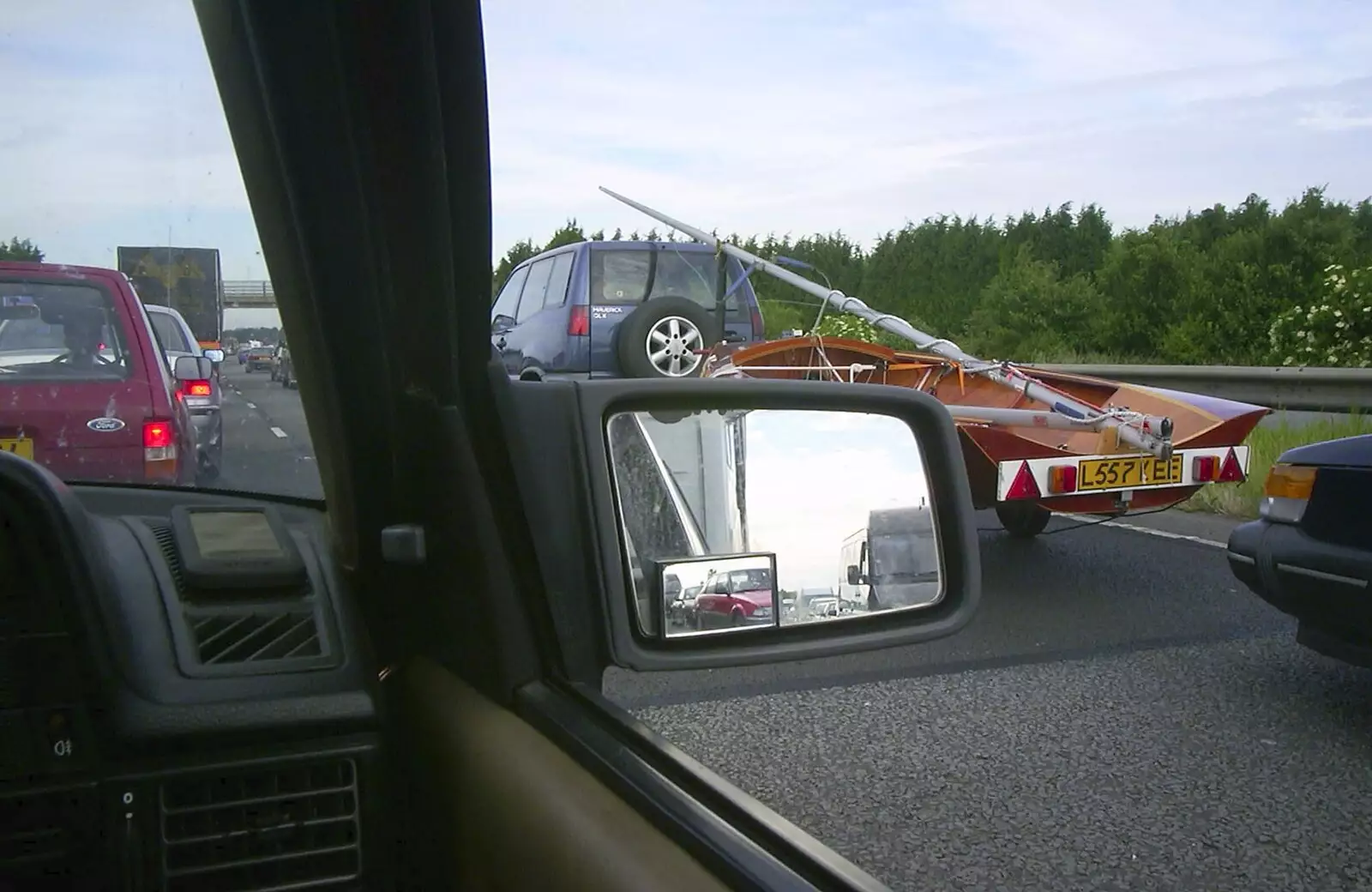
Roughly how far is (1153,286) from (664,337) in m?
11.9

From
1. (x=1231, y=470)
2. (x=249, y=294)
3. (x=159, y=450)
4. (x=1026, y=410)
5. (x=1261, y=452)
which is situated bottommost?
(x=1261, y=452)

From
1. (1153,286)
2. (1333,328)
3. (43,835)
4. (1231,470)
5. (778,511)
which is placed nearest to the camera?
(43,835)

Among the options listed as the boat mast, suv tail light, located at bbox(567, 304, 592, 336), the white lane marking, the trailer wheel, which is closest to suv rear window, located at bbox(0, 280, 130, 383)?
the boat mast

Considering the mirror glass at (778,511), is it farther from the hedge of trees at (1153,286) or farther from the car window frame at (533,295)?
the hedge of trees at (1153,286)

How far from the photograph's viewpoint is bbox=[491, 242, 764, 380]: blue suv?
1005cm

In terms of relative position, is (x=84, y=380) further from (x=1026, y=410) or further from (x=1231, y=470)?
(x=1231, y=470)

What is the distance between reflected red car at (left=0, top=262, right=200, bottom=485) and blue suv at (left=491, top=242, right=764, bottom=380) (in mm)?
8119

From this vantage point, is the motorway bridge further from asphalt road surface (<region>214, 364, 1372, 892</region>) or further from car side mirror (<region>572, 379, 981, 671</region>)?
car side mirror (<region>572, 379, 981, 671</region>)

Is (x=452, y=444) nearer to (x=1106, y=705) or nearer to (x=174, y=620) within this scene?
(x=174, y=620)

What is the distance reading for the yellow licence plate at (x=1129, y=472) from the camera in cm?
635

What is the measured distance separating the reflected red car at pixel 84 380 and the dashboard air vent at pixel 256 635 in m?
0.30

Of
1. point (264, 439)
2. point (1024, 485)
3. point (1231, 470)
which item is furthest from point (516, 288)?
point (264, 439)

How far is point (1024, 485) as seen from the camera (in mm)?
6238

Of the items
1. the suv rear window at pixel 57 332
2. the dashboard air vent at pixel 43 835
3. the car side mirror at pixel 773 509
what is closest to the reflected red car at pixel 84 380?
the suv rear window at pixel 57 332
